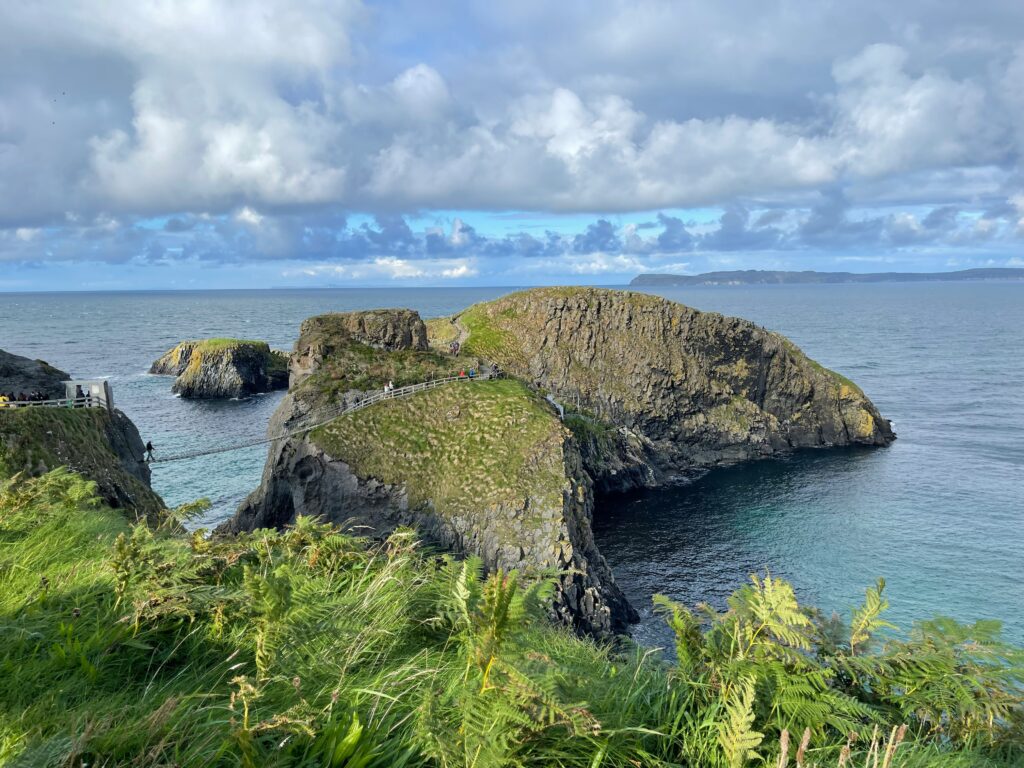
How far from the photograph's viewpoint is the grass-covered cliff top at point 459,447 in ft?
123

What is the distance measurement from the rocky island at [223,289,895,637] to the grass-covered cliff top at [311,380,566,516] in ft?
0.36

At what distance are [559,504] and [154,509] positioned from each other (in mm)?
20805

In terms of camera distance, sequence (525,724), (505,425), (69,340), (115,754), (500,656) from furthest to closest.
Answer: (69,340) → (505,425) → (500,656) → (525,724) → (115,754)

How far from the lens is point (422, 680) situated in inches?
179

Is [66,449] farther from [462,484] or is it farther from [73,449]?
[462,484]

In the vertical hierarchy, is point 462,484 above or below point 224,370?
above

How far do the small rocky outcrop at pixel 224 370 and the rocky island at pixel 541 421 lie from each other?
103 feet

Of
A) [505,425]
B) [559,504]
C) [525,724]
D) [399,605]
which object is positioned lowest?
[559,504]

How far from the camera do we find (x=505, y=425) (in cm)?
4138

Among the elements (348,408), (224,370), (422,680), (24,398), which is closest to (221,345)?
(224,370)

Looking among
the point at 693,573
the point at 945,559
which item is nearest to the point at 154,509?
the point at 693,573

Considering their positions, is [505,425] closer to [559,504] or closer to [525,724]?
[559,504]

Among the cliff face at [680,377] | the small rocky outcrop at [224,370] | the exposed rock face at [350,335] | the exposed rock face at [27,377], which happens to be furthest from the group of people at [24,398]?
the small rocky outcrop at [224,370]

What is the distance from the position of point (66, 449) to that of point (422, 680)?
25444mm
